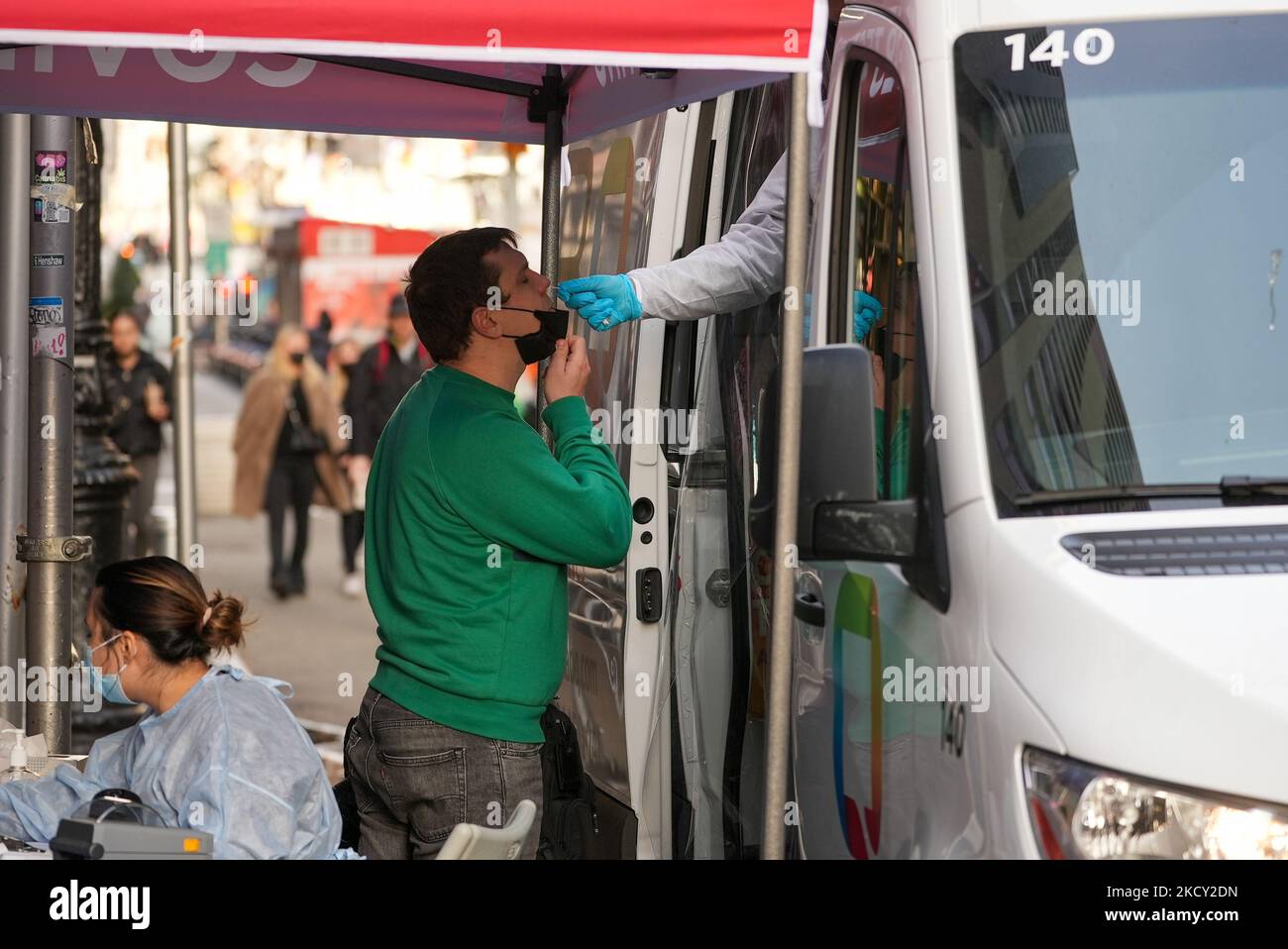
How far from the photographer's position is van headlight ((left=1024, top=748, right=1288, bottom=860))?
251 centimetres

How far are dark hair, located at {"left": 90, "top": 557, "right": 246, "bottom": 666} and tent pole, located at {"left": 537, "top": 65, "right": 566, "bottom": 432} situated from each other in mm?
1828

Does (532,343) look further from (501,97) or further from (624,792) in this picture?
(501,97)

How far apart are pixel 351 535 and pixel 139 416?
6.92 feet

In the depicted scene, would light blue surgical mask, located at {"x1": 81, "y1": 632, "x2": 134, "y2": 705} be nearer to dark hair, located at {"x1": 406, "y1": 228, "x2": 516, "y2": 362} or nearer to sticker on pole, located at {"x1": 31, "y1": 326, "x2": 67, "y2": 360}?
dark hair, located at {"x1": 406, "y1": 228, "x2": 516, "y2": 362}

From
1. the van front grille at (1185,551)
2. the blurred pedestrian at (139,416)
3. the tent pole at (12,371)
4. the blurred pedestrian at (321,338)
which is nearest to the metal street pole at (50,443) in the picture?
the tent pole at (12,371)

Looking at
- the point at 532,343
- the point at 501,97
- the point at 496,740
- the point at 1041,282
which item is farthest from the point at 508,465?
the point at 501,97

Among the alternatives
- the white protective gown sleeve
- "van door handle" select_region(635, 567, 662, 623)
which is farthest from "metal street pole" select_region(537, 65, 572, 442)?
the white protective gown sleeve

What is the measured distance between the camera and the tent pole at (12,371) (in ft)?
18.5

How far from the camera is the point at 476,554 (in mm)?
3686

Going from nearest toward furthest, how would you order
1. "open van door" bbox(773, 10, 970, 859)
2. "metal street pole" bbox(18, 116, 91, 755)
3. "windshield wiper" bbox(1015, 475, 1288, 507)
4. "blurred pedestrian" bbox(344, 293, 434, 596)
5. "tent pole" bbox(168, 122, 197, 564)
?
1. "windshield wiper" bbox(1015, 475, 1288, 507)
2. "open van door" bbox(773, 10, 970, 859)
3. "metal street pole" bbox(18, 116, 91, 755)
4. "tent pole" bbox(168, 122, 197, 564)
5. "blurred pedestrian" bbox(344, 293, 434, 596)

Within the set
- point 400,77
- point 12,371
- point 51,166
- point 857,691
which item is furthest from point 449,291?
point 12,371

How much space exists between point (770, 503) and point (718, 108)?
1652mm

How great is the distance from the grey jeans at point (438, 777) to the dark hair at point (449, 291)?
2.71ft

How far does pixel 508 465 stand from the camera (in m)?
3.60
